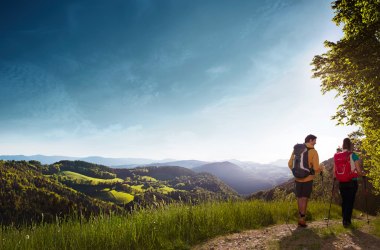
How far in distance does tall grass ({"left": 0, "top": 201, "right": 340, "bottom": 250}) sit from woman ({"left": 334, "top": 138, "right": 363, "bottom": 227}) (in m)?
2.00

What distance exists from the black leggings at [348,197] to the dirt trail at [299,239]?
0.57 metres

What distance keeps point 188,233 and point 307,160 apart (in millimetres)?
4386

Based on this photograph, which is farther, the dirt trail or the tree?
the tree

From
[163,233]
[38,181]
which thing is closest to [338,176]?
[163,233]

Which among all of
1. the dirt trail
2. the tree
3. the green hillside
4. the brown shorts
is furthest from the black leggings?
the green hillside

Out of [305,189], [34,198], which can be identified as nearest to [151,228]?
[305,189]

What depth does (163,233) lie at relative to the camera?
7.51 meters

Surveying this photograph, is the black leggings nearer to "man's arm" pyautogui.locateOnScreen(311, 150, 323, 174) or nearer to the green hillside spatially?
"man's arm" pyautogui.locateOnScreen(311, 150, 323, 174)

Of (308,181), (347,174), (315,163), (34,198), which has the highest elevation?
(315,163)

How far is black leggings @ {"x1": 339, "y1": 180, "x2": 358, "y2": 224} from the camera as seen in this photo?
8906 mm

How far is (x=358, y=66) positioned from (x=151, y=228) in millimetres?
9629

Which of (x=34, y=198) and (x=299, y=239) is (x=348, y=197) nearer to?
(x=299, y=239)

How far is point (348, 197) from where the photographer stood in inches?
358

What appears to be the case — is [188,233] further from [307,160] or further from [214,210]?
[307,160]
